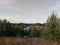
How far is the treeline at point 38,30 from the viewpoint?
2290 centimetres

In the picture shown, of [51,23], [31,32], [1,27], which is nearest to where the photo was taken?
[51,23]

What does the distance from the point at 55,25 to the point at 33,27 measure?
14.6m

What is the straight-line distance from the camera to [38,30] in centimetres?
3581

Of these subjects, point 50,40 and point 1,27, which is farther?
point 1,27

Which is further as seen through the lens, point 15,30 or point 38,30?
point 15,30

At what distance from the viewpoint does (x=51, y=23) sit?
22766 millimetres

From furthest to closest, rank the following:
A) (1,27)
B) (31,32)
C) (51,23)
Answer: (31,32)
(1,27)
(51,23)

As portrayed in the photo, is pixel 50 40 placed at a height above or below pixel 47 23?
below

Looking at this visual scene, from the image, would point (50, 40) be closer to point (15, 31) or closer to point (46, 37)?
point (46, 37)

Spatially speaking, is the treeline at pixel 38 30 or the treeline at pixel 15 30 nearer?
the treeline at pixel 38 30

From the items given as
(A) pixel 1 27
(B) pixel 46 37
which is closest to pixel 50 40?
(B) pixel 46 37

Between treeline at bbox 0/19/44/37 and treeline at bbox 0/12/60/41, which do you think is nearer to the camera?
treeline at bbox 0/12/60/41

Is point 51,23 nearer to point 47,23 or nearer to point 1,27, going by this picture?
point 47,23

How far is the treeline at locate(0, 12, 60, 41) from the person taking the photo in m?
22.9
